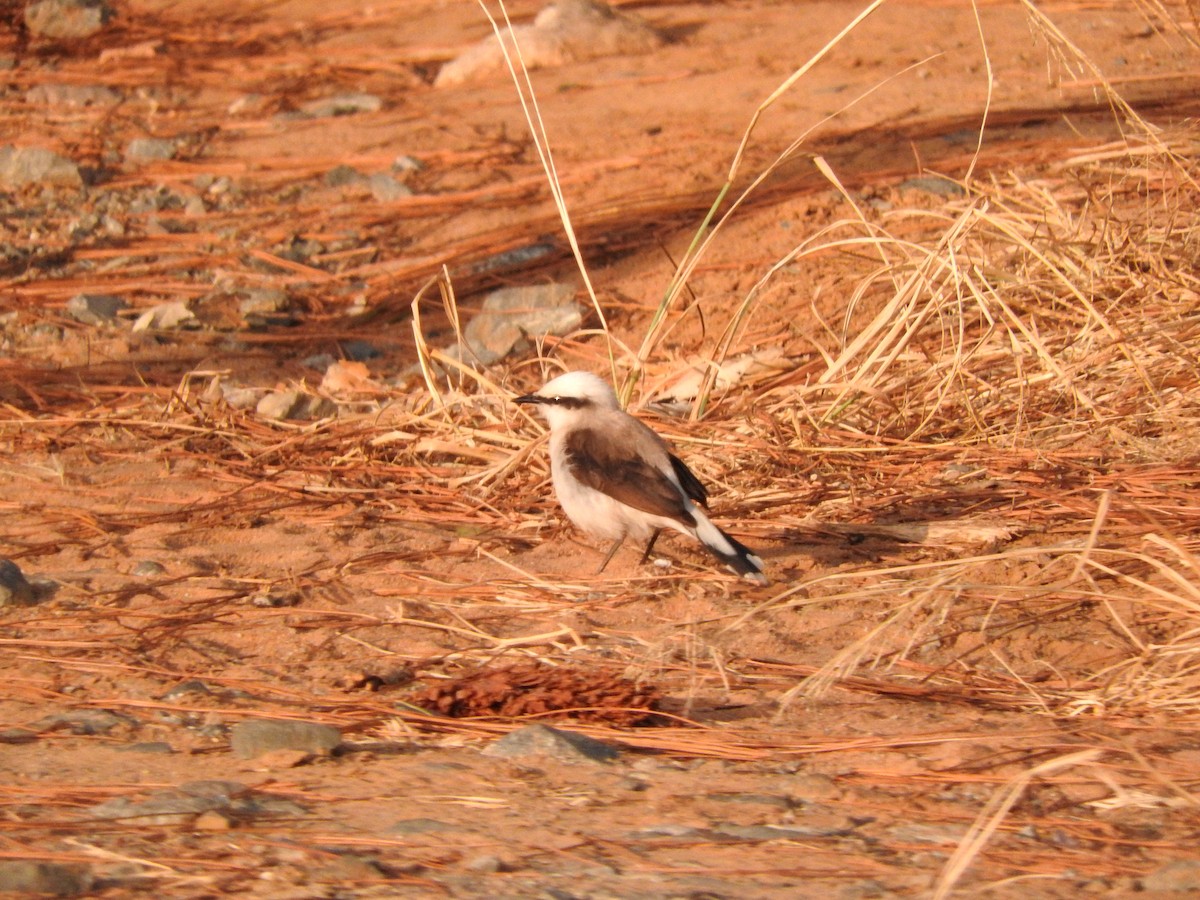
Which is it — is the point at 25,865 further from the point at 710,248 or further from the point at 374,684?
the point at 710,248

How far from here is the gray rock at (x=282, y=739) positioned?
10.6ft

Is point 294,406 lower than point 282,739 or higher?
lower

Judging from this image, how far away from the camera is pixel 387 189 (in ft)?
31.3

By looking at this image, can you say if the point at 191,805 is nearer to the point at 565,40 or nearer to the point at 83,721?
the point at 83,721

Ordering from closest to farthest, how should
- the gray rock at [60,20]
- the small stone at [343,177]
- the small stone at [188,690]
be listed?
the small stone at [188,690] → the small stone at [343,177] → the gray rock at [60,20]

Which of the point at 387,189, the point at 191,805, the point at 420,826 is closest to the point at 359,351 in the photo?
the point at 387,189

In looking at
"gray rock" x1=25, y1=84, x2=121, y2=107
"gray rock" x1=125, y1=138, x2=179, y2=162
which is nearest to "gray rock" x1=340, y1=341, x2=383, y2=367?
"gray rock" x1=125, y1=138, x2=179, y2=162

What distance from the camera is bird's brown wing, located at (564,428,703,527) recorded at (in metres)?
4.50

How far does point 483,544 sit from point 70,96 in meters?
8.23

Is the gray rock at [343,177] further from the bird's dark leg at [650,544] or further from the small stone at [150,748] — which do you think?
the small stone at [150,748]

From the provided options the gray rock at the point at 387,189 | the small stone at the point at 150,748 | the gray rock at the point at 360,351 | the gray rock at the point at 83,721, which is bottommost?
the gray rock at the point at 360,351

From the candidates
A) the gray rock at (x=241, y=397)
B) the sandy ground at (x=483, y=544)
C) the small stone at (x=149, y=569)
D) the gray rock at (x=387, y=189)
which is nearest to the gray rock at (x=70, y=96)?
the sandy ground at (x=483, y=544)

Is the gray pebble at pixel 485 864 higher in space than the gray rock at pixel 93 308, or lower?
higher

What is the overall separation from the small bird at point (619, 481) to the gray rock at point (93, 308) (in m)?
3.72
